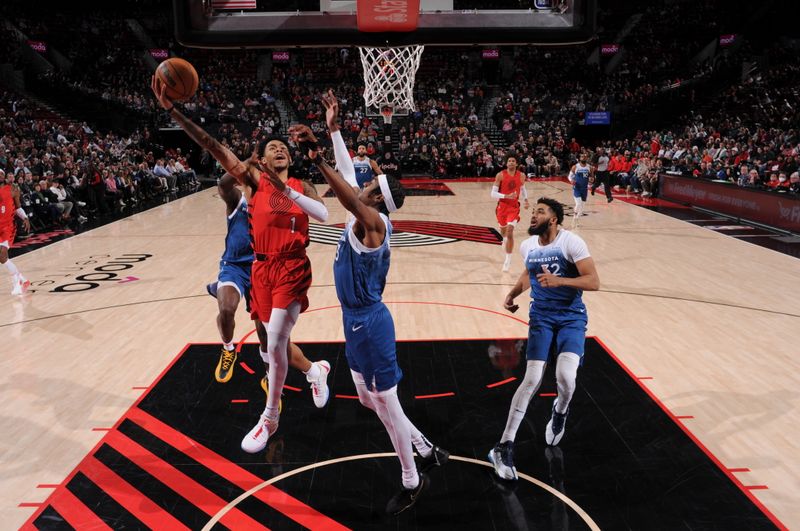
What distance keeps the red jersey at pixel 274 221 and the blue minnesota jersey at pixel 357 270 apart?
3.19 feet

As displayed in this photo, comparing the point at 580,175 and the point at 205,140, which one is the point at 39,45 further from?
the point at 205,140

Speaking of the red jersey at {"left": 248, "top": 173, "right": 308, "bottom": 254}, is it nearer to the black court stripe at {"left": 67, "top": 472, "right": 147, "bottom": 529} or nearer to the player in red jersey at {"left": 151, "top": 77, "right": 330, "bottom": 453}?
the player in red jersey at {"left": 151, "top": 77, "right": 330, "bottom": 453}

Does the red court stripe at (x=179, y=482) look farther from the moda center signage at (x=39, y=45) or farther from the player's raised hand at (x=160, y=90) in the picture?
the moda center signage at (x=39, y=45)

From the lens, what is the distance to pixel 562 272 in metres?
4.45

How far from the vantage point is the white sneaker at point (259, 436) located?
441 centimetres

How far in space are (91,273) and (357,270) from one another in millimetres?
7958

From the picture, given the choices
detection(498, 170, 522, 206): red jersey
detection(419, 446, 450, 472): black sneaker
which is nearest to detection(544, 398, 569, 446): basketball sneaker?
detection(419, 446, 450, 472): black sneaker

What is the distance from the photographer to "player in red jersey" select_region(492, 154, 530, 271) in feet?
31.9

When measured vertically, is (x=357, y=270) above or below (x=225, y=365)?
above

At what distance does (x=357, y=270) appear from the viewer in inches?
142

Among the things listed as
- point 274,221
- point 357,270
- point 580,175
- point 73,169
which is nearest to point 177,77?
point 274,221

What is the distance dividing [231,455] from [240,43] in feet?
13.1

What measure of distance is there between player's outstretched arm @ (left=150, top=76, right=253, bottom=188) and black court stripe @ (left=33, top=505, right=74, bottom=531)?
91.2 inches

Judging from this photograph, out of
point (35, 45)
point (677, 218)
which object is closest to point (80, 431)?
point (677, 218)
